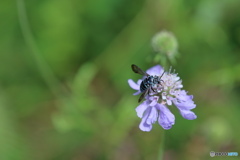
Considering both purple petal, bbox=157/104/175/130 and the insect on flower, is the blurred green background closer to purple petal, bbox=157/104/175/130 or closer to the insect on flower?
the insect on flower

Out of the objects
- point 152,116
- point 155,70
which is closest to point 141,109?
point 152,116

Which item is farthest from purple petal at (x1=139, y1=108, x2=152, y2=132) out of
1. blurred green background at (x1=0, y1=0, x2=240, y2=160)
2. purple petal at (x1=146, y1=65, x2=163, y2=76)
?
blurred green background at (x1=0, y1=0, x2=240, y2=160)

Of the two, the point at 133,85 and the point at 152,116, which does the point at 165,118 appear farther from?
the point at 133,85

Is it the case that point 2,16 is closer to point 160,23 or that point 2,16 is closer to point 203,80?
point 160,23

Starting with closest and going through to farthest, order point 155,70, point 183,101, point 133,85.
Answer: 1. point 183,101
2. point 133,85
3. point 155,70

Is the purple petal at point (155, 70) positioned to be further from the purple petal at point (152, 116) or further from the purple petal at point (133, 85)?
the purple petal at point (152, 116)

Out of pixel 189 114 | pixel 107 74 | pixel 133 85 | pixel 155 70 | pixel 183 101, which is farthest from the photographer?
pixel 107 74
